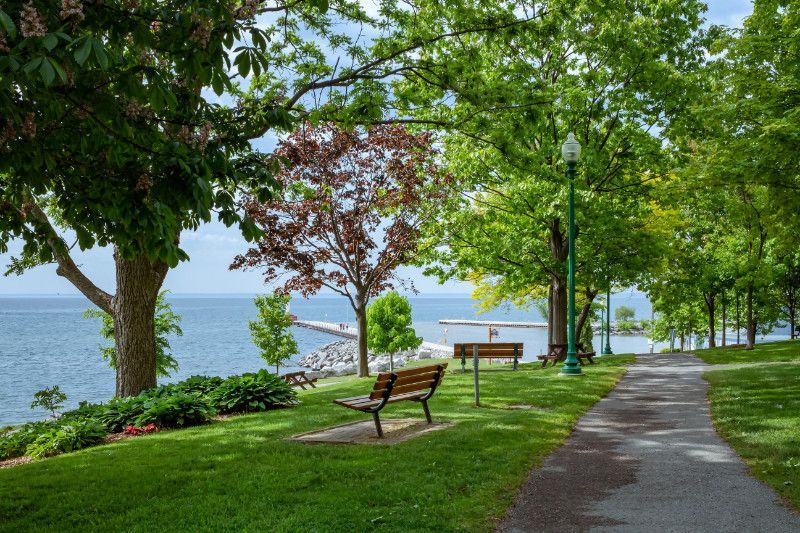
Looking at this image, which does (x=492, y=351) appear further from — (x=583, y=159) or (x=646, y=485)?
(x=646, y=485)

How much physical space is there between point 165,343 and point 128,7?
77.6ft

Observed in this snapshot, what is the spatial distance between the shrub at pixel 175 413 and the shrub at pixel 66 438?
716mm

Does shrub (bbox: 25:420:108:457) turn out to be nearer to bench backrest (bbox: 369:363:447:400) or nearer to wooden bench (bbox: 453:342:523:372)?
bench backrest (bbox: 369:363:447:400)

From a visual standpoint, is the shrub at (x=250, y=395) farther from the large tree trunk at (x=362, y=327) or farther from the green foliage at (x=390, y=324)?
the green foliage at (x=390, y=324)

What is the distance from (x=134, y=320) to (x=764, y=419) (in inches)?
453

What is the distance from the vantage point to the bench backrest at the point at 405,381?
29.0 feet

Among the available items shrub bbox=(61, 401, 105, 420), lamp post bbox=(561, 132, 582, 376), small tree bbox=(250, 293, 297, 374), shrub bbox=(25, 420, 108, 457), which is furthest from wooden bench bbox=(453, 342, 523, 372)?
small tree bbox=(250, 293, 297, 374)

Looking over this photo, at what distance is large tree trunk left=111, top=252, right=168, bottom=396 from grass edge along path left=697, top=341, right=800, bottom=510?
1076 centimetres

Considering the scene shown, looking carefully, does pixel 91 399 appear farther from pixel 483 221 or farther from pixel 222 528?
pixel 222 528

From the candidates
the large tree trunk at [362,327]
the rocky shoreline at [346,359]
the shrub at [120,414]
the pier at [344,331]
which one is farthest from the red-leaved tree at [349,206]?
the pier at [344,331]

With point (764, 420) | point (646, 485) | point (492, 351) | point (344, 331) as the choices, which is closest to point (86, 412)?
point (646, 485)

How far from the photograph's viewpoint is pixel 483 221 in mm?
23406

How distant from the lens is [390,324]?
35.9 meters

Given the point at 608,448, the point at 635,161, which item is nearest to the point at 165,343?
the point at 635,161
